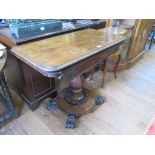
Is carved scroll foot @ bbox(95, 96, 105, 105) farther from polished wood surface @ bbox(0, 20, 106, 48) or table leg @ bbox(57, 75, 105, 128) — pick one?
polished wood surface @ bbox(0, 20, 106, 48)

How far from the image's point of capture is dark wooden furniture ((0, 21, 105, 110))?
135 centimetres

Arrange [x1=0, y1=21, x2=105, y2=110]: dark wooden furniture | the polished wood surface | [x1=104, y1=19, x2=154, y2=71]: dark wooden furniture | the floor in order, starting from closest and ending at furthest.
→ the polished wood surface → [x1=0, y1=21, x2=105, y2=110]: dark wooden furniture → the floor → [x1=104, y1=19, x2=154, y2=71]: dark wooden furniture

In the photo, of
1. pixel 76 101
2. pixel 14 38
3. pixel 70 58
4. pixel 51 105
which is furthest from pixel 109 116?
pixel 14 38

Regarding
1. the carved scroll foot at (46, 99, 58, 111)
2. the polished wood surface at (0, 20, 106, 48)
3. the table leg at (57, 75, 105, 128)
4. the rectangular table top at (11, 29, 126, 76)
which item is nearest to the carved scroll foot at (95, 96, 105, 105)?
the table leg at (57, 75, 105, 128)

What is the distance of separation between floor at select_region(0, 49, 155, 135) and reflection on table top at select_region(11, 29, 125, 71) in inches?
31.3

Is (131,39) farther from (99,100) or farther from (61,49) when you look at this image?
(61,49)

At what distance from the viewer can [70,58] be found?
1.00 meters

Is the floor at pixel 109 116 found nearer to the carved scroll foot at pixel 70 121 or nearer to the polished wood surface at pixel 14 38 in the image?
the carved scroll foot at pixel 70 121

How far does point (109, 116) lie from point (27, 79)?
0.99 metres

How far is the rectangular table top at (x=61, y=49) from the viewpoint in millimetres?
951

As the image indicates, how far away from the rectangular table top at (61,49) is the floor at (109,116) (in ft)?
2.59
